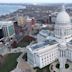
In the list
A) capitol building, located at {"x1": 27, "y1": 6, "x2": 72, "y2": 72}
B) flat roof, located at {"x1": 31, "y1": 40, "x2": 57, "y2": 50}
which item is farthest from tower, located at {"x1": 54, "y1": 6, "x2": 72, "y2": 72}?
flat roof, located at {"x1": 31, "y1": 40, "x2": 57, "y2": 50}

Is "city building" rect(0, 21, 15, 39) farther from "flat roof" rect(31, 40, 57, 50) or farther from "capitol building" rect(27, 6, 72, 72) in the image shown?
"flat roof" rect(31, 40, 57, 50)

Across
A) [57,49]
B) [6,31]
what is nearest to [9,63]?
[57,49]

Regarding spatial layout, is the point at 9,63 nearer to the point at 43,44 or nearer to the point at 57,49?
the point at 43,44

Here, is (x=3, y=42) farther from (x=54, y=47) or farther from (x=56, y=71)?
(x=56, y=71)

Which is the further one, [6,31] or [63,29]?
[6,31]

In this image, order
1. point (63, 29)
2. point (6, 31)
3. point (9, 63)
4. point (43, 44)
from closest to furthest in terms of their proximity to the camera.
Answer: point (9, 63)
point (43, 44)
point (63, 29)
point (6, 31)

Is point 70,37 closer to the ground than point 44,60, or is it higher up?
higher up

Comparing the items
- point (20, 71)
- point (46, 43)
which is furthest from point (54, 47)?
point (20, 71)
